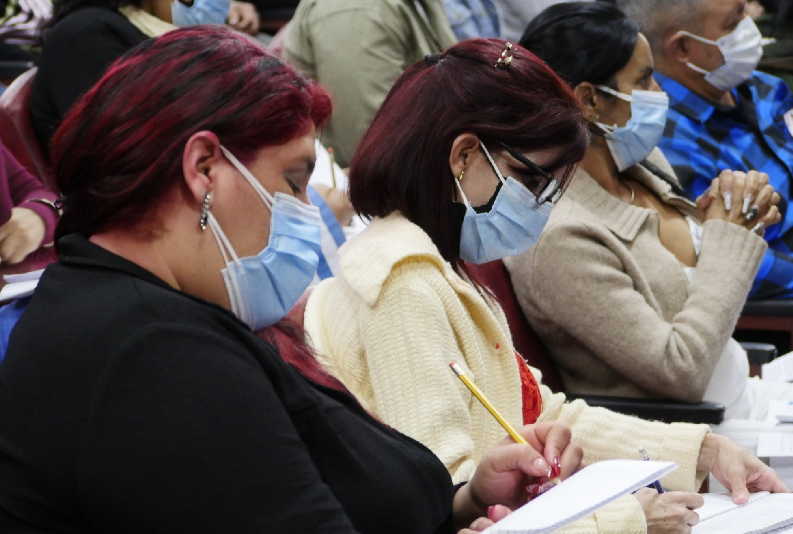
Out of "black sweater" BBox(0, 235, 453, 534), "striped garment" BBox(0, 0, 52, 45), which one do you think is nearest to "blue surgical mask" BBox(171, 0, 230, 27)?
"striped garment" BBox(0, 0, 52, 45)

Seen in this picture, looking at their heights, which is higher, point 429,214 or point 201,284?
point 201,284

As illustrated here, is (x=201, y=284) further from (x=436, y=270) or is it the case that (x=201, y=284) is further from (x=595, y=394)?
(x=595, y=394)

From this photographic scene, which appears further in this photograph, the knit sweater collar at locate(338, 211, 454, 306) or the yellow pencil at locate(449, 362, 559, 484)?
the knit sweater collar at locate(338, 211, 454, 306)

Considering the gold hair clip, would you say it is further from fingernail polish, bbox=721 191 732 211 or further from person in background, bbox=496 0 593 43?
person in background, bbox=496 0 593 43

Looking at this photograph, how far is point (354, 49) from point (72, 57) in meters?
0.82

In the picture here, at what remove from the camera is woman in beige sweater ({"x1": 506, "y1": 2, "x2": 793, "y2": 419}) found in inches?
101

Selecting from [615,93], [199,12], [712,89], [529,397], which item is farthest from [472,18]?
[529,397]

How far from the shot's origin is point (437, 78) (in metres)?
2.08

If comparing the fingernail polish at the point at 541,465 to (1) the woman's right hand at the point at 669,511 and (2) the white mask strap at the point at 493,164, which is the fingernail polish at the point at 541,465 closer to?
(1) the woman's right hand at the point at 669,511

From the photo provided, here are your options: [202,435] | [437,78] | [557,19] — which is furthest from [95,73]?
[202,435]

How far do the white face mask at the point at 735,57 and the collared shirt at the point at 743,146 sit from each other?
0.24 ft

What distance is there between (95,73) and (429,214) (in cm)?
150

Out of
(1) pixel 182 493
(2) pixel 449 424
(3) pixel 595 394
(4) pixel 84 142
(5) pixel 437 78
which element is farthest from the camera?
(3) pixel 595 394

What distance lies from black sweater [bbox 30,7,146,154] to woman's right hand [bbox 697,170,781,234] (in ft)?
4.90
